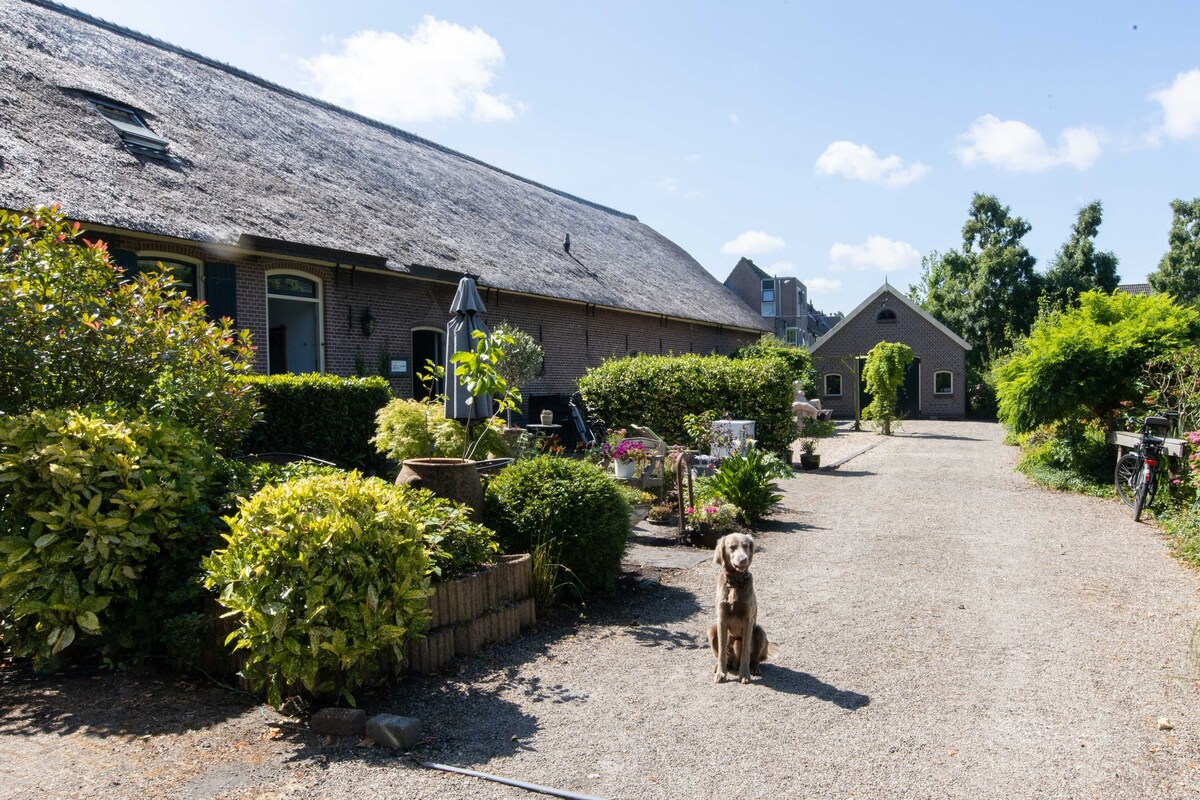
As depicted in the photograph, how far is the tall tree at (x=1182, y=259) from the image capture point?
40000 mm

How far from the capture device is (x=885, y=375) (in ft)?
83.7

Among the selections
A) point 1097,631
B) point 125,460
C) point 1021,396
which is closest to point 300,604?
point 125,460

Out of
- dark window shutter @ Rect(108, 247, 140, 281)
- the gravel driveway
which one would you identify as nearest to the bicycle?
the gravel driveway

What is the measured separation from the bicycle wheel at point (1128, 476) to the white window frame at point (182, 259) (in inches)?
484

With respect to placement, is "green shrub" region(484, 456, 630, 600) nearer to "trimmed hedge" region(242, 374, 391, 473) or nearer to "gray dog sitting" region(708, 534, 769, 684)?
"gray dog sitting" region(708, 534, 769, 684)

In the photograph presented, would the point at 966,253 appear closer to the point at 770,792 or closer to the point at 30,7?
the point at 30,7

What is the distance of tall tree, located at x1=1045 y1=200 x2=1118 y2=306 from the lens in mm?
38656

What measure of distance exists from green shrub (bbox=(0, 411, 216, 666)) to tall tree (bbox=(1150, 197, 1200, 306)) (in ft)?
152

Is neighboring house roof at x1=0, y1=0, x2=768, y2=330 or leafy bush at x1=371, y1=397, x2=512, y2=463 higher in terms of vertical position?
neighboring house roof at x1=0, y1=0, x2=768, y2=330

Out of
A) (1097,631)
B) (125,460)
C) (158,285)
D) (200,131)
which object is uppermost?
(200,131)

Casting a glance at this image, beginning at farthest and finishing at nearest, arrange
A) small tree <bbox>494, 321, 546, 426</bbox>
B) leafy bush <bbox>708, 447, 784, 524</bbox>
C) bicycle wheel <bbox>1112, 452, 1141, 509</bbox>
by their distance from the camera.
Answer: small tree <bbox>494, 321, 546, 426</bbox> < bicycle wheel <bbox>1112, 452, 1141, 509</bbox> < leafy bush <bbox>708, 447, 784, 524</bbox>

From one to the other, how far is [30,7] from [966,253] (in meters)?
40.4

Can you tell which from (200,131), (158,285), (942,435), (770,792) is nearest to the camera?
(770,792)

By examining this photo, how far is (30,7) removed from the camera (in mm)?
13977
